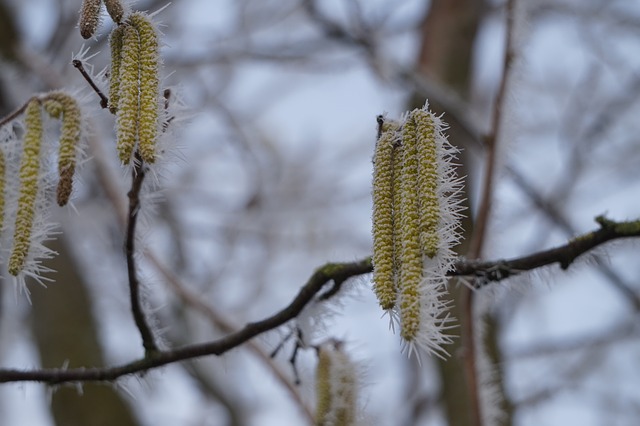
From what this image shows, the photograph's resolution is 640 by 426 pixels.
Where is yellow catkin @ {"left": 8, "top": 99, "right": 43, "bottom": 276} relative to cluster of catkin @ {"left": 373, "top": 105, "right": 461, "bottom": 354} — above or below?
above

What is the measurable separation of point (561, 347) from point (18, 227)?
229 centimetres

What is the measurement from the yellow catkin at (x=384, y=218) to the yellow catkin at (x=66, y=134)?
1.24ft

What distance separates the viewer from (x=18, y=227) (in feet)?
3.34

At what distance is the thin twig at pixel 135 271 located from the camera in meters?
1.17

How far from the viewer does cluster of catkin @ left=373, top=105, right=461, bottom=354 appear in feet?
2.82

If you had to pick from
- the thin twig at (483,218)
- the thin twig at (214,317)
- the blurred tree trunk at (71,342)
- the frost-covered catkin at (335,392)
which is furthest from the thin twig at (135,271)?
the blurred tree trunk at (71,342)

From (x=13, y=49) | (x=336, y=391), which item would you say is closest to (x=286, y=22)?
(x=13, y=49)

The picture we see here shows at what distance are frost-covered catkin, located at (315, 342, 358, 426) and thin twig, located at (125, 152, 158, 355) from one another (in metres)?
0.29

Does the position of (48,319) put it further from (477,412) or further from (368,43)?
(477,412)

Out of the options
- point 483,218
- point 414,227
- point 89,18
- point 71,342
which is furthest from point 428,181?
point 71,342

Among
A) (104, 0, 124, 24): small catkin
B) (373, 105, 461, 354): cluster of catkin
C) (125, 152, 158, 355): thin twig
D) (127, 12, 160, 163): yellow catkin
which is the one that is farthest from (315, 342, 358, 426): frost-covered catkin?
(104, 0, 124, 24): small catkin

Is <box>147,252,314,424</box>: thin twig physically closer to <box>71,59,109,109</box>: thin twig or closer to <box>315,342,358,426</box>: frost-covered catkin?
<box>315,342,358,426</box>: frost-covered catkin

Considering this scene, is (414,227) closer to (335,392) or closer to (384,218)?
(384,218)

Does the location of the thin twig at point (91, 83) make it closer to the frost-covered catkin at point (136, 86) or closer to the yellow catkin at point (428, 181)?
the frost-covered catkin at point (136, 86)
